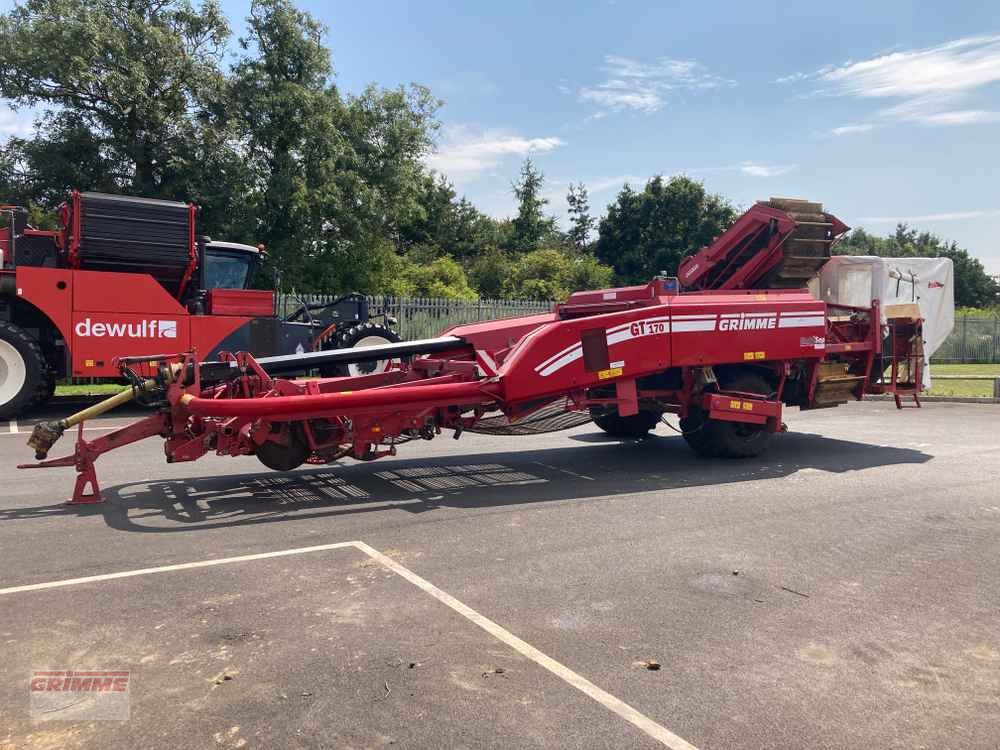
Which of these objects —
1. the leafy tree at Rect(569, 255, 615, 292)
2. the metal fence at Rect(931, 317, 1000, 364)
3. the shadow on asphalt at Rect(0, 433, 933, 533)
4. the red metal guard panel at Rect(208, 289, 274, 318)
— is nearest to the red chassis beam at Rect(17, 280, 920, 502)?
the shadow on asphalt at Rect(0, 433, 933, 533)

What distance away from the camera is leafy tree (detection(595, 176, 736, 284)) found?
41188 mm

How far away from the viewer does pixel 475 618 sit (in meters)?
4.13

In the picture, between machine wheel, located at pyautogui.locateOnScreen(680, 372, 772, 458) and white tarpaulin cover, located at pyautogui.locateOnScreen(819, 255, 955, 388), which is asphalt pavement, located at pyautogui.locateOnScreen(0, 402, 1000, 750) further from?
white tarpaulin cover, located at pyautogui.locateOnScreen(819, 255, 955, 388)

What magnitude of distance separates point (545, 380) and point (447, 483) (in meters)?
1.33

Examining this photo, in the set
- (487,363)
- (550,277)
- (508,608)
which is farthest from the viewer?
(550,277)

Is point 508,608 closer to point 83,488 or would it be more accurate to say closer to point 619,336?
point 619,336

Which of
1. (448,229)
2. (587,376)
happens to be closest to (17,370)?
(587,376)

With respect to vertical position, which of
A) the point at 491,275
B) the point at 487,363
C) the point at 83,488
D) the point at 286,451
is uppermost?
the point at 491,275

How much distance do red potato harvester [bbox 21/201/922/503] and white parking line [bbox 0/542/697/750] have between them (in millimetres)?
1359

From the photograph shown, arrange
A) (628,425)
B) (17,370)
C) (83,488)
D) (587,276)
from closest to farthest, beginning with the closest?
(83,488) < (628,425) < (17,370) < (587,276)

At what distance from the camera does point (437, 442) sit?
32.2 ft

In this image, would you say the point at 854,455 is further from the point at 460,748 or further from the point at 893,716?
the point at 460,748

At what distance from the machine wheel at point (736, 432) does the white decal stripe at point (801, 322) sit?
631 mm

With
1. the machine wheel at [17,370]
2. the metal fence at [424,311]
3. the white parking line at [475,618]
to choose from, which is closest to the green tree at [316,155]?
the metal fence at [424,311]
